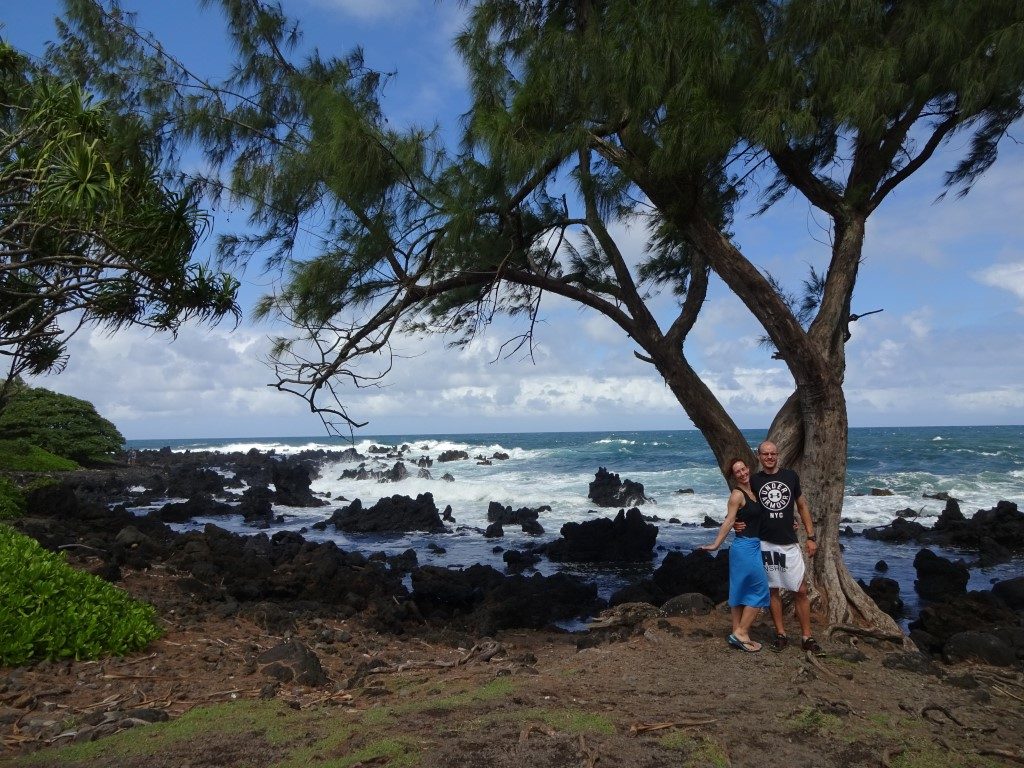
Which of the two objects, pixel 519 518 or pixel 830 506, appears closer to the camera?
pixel 830 506

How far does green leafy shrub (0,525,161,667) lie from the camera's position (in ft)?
16.1

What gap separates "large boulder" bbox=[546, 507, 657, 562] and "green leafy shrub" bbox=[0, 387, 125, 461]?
1859cm

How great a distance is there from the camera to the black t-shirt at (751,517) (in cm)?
515

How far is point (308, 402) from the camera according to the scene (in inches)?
237

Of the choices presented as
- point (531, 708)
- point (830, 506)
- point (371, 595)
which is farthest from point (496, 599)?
point (531, 708)

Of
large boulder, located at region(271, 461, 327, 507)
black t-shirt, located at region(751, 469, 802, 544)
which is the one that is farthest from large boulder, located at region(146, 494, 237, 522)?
black t-shirt, located at region(751, 469, 802, 544)

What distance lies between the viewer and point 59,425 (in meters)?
26.3

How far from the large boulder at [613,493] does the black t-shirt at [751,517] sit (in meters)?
17.7

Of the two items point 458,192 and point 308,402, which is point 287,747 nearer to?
point 308,402

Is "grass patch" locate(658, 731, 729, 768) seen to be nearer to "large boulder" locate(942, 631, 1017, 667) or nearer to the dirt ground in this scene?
the dirt ground

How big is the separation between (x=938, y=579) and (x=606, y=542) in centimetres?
528

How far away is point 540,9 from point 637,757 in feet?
20.7

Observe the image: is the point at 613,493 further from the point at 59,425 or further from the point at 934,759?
the point at 934,759

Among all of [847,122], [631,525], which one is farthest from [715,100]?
[631,525]
